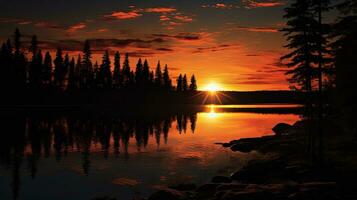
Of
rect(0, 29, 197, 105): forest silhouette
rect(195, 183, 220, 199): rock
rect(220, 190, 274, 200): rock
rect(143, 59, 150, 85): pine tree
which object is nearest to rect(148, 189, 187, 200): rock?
rect(195, 183, 220, 199): rock

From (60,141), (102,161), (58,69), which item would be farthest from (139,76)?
(102,161)

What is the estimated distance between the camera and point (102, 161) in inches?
1315

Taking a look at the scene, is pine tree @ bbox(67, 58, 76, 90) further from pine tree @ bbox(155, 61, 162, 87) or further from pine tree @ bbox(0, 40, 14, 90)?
pine tree @ bbox(155, 61, 162, 87)

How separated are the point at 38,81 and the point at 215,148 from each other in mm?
80382

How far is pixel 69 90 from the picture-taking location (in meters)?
121

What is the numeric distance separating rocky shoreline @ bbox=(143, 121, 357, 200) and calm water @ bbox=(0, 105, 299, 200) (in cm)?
288

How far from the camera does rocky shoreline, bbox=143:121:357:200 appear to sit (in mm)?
17234

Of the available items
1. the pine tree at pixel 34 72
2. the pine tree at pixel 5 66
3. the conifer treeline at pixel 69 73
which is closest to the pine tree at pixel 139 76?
the conifer treeline at pixel 69 73

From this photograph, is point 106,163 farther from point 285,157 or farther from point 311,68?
point 311,68

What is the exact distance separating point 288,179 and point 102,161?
17.1m

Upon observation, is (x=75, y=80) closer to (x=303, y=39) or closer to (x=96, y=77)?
(x=96, y=77)

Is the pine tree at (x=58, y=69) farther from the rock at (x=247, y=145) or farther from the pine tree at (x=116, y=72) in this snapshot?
the rock at (x=247, y=145)

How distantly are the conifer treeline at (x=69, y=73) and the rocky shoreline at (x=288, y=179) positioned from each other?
8004 cm

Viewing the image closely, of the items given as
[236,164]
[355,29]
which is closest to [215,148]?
[236,164]
